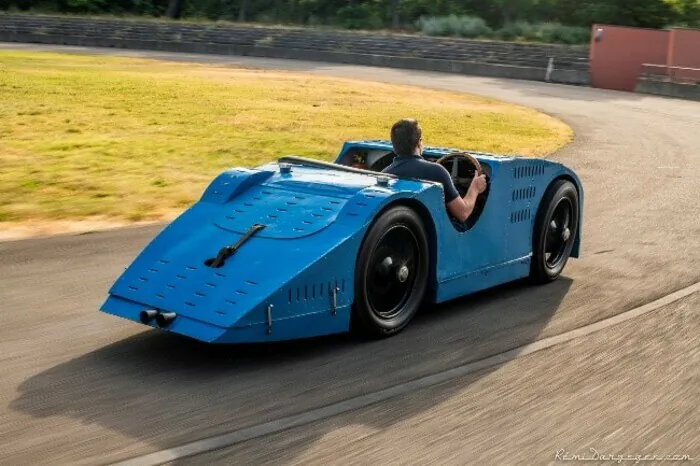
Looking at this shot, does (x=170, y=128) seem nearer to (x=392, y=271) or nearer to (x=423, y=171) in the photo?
(x=423, y=171)

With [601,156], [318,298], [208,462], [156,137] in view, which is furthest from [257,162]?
[208,462]

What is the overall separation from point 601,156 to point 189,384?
12.3m

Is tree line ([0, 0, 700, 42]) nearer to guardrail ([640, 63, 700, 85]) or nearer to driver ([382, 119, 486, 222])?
guardrail ([640, 63, 700, 85])

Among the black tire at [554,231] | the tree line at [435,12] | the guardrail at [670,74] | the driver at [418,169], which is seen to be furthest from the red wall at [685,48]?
the driver at [418,169]

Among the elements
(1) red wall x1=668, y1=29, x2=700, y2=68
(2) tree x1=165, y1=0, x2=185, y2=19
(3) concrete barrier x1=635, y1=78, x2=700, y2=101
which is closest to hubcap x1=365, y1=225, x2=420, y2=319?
(3) concrete barrier x1=635, y1=78, x2=700, y2=101

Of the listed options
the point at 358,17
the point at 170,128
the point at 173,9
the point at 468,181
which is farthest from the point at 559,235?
the point at 173,9

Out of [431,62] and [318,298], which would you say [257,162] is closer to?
[318,298]

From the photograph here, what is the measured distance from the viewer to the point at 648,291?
7.44 m

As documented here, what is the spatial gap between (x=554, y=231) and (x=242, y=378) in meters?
3.41

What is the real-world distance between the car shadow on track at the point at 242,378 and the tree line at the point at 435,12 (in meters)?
39.5

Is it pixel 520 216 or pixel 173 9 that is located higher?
pixel 173 9

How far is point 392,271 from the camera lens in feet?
20.0

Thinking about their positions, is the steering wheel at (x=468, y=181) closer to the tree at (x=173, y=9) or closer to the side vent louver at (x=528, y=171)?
the side vent louver at (x=528, y=171)

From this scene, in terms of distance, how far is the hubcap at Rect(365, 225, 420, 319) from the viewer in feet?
19.6
